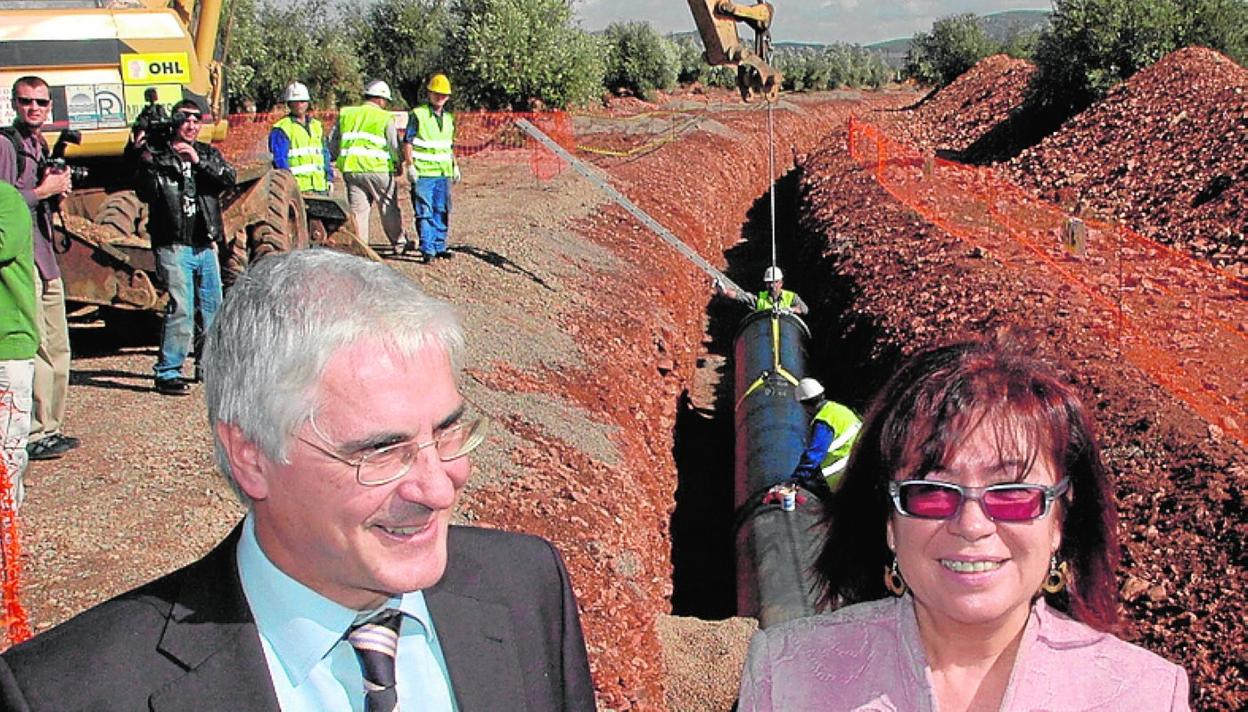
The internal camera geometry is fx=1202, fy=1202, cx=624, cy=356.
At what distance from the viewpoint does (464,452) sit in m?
2.07

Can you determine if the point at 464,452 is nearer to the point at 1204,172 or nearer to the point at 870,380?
the point at 870,380

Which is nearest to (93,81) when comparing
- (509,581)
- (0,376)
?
(0,376)

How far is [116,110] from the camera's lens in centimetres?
947

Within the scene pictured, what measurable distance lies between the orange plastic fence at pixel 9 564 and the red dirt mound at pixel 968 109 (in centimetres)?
2441

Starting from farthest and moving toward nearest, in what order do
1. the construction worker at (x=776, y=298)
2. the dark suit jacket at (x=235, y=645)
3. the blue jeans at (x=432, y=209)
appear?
the construction worker at (x=776, y=298), the blue jeans at (x=432, y=209), the dark suit jacket at (x=235, y=645)

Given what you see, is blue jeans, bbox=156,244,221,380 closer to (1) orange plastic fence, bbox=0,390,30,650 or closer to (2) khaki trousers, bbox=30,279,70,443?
(2) khaki trousers, bbox=30,279,70,443

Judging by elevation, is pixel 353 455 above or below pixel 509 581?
above

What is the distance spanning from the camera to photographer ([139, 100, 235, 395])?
7535mm

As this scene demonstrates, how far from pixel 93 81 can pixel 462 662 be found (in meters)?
8.56

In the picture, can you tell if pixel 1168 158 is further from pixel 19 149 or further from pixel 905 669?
pixel 905 669

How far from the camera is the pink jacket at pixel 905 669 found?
2236mm

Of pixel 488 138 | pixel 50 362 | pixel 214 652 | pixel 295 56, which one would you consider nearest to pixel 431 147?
pixel 50 362

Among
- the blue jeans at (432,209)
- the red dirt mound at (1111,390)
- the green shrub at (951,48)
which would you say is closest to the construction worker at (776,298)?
the red dirt mound at (1111,390)

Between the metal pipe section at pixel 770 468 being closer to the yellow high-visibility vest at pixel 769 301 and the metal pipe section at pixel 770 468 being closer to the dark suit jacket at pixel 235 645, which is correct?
the yellow high-visibility vest at pixel 769 301
